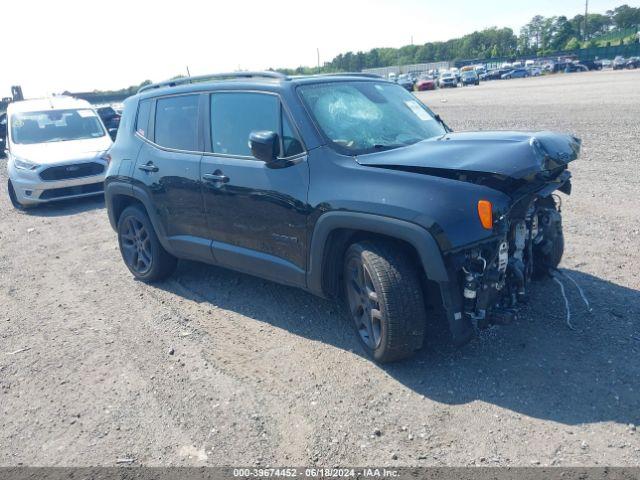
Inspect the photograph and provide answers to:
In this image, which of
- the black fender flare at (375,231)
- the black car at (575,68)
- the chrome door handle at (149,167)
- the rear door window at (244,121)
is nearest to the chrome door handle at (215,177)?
the rear door window at (244,121)

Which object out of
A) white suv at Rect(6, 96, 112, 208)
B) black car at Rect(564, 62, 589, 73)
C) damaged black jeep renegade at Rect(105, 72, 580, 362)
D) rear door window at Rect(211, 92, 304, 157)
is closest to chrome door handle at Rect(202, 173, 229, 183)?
damaged black jeep renegade at Rect(105, 72, 580, 362)

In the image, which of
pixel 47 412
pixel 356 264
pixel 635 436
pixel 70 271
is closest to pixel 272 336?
pixel 356 264

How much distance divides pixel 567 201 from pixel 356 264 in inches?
193

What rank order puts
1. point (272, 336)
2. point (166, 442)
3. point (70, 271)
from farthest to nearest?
point (70, 271) < point (272, 336) < point (166, 442)

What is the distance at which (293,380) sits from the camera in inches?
157

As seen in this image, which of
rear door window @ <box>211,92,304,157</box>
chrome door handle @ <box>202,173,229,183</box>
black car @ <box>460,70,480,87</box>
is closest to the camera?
rear door window @ <box>211,92,304,157</box>

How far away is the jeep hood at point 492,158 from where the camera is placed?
11.7ft

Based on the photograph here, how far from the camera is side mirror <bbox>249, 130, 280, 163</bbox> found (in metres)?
4.16

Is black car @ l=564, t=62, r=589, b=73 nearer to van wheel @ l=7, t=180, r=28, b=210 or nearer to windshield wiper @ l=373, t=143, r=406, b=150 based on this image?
van wheel @ l=7, t=180, r=28, b=210

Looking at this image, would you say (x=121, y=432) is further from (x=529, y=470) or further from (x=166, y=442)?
(x=529, y=470)

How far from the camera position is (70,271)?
6887 mm

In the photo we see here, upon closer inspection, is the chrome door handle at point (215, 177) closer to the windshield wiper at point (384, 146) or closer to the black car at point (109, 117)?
the windshield wiper at point (384, 146)

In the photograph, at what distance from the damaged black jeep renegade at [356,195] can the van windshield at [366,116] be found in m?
0.01

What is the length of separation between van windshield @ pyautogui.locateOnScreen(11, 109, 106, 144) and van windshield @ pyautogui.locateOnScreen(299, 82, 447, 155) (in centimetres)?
862
